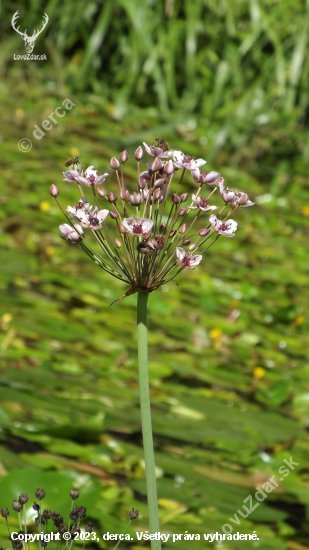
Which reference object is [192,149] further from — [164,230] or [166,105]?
[164,230]

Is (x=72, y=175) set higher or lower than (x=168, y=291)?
lower

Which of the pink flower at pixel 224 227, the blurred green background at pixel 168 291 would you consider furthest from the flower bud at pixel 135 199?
the blurred green background at pixel 168 291

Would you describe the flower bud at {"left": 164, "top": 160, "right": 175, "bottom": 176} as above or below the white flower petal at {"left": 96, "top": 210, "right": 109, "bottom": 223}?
above

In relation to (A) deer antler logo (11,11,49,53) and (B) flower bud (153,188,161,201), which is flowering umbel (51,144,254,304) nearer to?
(B) flower bud (153,188,161,201)

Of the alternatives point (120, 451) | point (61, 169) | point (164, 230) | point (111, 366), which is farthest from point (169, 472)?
→ point (61, 169)

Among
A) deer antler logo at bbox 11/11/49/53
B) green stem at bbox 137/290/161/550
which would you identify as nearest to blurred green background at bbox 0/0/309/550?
deer antler logo at bbox 11/11/49/53

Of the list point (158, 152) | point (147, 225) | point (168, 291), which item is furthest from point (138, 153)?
point (168, 291)

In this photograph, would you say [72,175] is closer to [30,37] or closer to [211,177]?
[211,177]
